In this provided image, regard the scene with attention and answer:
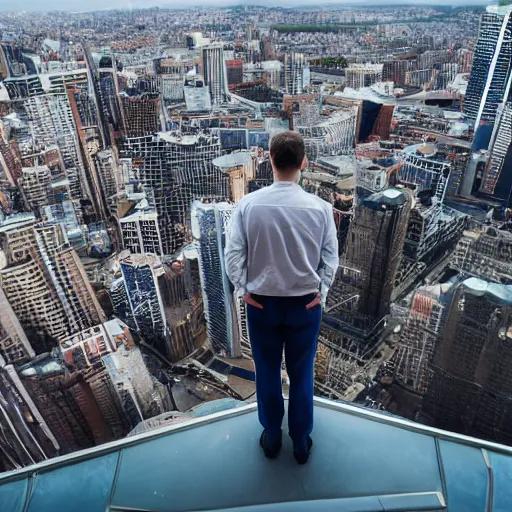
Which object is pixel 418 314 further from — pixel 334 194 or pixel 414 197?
pixel 334 194

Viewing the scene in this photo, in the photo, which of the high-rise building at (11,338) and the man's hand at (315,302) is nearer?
the man's hand at (315,302)

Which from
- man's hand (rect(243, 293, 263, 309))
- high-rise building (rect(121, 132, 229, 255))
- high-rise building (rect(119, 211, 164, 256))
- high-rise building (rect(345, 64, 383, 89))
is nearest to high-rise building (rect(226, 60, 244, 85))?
high-rise building (rect(121, 132, 229, 255))

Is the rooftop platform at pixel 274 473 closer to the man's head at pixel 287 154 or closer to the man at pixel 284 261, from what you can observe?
the man at pixel 284 261

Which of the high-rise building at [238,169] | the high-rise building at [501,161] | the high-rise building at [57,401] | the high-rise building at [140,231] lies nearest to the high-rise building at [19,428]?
the high-rise building at [57,401]

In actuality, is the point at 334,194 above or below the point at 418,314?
above

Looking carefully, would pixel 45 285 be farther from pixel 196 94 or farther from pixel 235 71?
pixel 235 71

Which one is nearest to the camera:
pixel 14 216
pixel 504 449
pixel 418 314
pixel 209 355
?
pixel 504 449

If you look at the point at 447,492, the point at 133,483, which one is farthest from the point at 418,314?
the point at 133,483
